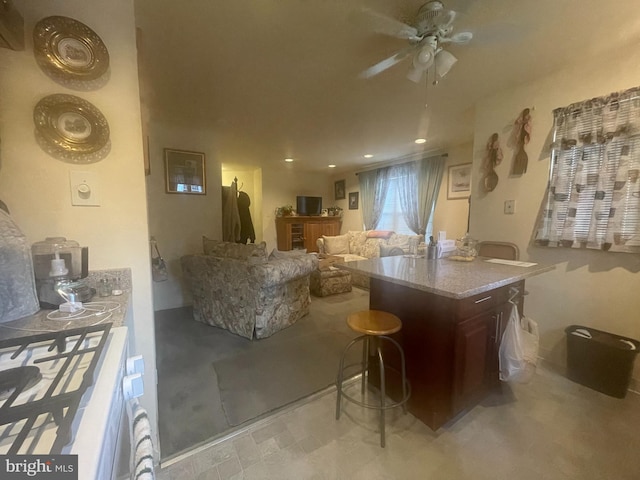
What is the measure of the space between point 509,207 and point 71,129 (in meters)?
3.01

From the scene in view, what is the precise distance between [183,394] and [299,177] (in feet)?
18.0

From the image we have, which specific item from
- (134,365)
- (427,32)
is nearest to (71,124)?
(134,365)

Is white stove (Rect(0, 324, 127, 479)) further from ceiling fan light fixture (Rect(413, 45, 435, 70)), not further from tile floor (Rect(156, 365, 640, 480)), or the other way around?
ceiling fan light fixture (Rect(413, 45, 435, 70))

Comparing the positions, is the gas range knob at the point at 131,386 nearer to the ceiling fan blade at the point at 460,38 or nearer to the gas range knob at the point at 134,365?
the gas range knob at the point at 134,365

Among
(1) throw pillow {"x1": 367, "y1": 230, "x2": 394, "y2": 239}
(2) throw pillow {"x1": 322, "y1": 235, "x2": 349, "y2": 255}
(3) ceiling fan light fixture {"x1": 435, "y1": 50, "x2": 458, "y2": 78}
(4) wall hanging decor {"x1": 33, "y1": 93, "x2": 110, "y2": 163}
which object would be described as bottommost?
(2) throw pillow {"x1": 322, "y1": 235, "x2": 349, "y2": 255}

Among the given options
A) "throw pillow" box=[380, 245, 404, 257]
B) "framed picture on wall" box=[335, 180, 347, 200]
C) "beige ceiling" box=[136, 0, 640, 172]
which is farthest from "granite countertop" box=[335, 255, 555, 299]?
"framed picture on wall" box=[335, 180, 347, 200]

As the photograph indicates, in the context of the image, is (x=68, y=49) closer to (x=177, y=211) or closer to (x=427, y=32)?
(x=427, y=32)

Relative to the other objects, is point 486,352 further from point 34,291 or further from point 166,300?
point 166,300

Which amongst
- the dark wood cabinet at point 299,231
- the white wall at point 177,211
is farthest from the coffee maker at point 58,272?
the dark wood cabinet at point 299,231

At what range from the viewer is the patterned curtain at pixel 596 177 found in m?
1.73

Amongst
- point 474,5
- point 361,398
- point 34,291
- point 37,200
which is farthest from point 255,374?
point 474,5

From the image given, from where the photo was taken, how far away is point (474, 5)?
55.5 inches

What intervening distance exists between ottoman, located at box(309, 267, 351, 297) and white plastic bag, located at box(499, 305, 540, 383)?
8.29 ft

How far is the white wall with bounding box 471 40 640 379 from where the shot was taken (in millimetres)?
1817
